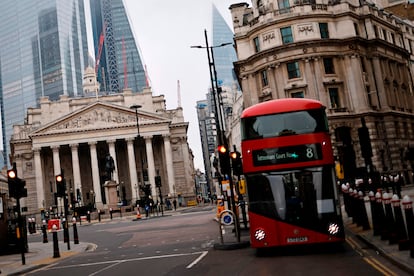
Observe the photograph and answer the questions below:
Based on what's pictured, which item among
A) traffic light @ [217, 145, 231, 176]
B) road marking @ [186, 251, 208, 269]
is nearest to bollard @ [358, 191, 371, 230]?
traffic light @ [217, 145, 231, 176]

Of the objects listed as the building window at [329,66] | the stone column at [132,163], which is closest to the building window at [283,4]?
the building window at [329,66]

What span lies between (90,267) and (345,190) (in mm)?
12142

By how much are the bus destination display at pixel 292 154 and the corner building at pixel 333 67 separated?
118 feet

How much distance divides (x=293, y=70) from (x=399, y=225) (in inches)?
1564

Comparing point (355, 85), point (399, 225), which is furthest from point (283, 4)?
point (399, 225)

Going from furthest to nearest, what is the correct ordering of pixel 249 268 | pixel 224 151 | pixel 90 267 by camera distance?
1. pixel 224 151
2. pixel 90 267
3. pixel 249 268

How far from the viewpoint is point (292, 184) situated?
13.7 metres

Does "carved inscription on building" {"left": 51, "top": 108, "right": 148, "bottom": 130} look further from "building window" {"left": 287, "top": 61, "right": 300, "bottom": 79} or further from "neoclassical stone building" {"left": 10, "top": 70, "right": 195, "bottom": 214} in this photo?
"building window" {"left": 287, "top": 61, "right": 300, "bottom": 79}

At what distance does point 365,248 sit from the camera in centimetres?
1355

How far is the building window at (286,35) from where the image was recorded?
5081 centimetres

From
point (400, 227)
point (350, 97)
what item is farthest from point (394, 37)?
point (400, 227)

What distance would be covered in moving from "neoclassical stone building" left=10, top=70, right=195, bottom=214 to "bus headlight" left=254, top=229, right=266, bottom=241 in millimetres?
75768

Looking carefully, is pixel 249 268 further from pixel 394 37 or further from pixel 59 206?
pixel 59 206

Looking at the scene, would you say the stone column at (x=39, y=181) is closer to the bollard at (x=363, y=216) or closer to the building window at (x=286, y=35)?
the building window at (x=286, y=35)
